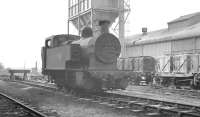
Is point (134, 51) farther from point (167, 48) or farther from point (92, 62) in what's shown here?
point (92, 62)

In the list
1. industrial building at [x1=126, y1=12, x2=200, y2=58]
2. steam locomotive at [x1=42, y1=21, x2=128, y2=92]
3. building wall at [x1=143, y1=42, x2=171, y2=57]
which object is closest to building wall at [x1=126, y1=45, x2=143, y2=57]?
industrial building at [x1=126, y1=12, x2=200, y2=58]

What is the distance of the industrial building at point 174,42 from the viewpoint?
22578mm

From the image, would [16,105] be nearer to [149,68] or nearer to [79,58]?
[79,58]

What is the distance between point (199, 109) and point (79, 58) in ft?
21.9

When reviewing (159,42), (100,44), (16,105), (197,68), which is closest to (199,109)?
(100,44)

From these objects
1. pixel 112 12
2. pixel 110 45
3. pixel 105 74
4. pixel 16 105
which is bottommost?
pixel 16 105

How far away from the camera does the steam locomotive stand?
12867mm

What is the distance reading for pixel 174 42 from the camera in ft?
81.7

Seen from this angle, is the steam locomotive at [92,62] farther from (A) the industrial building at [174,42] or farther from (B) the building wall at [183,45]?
(B) the building wall at [183,45]

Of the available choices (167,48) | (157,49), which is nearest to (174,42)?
(167,48)

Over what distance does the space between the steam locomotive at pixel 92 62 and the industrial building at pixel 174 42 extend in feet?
33.7

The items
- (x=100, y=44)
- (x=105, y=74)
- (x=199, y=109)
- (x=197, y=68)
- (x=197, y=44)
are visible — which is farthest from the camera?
(x=197, y=44)

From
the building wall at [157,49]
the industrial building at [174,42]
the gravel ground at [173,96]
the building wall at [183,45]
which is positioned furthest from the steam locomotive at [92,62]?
the building wall at [157,49]

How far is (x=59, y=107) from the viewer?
10.3m
